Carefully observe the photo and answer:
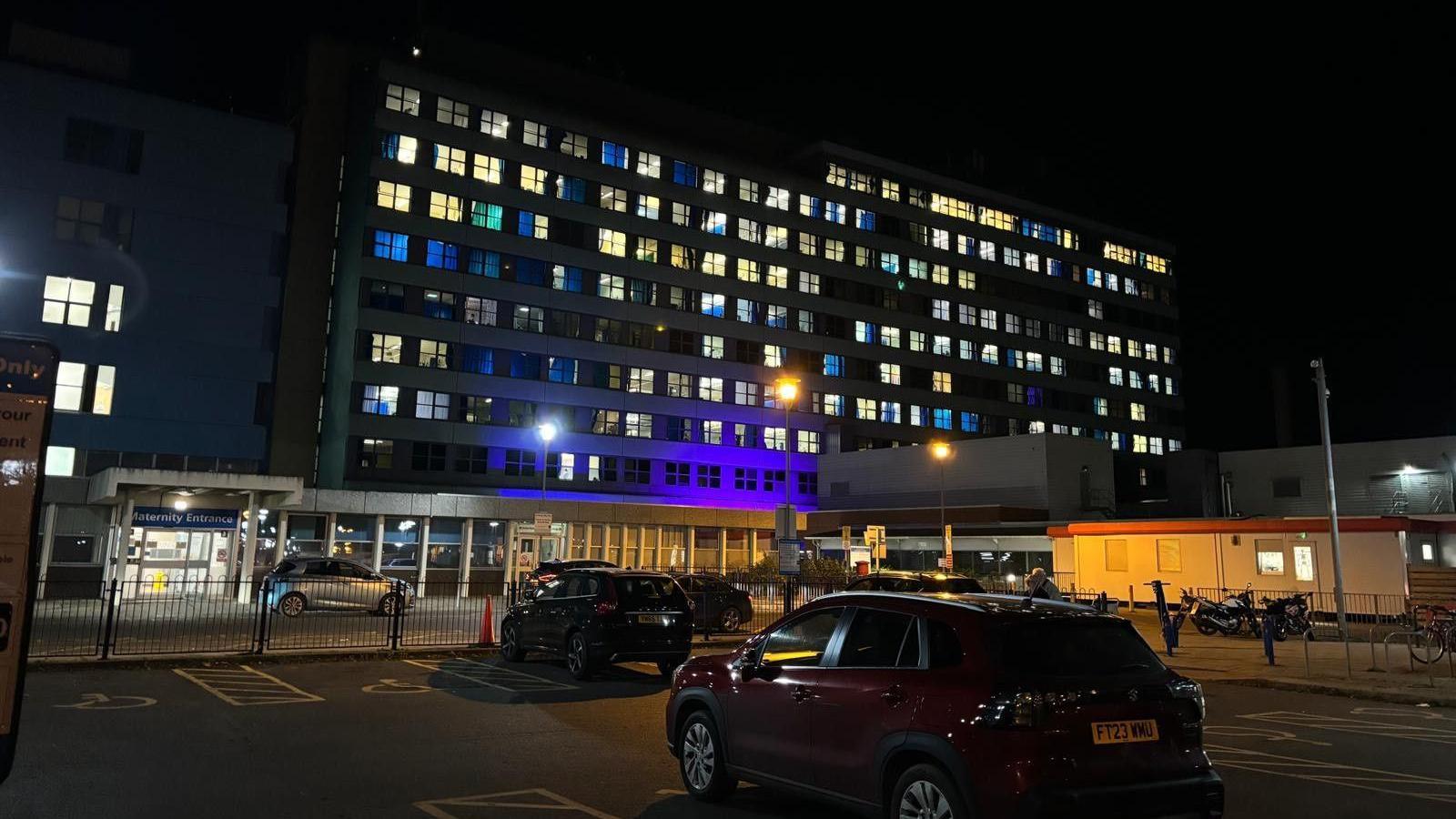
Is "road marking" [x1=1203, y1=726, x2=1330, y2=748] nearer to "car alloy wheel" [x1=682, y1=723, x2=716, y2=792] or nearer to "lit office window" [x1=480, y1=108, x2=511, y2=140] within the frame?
"car alloy wheel" [x1=682, y1=723, x2=716, y2=792]

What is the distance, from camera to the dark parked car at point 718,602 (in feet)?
80.4

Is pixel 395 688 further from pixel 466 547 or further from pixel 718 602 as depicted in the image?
pixel 466 547

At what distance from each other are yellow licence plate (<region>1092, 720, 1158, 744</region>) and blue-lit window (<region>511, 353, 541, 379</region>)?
1992 inches

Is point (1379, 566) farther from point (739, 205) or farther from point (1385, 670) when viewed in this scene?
point (739, 205)

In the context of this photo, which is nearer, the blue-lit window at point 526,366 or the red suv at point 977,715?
the red suv at point 977,715

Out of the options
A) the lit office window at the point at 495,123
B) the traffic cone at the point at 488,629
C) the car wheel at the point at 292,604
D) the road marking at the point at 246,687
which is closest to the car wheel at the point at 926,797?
the road marking at the point at 246,687

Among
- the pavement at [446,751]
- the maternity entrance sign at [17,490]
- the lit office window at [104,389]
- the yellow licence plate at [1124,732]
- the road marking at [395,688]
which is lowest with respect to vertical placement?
the road marking at [395,688]

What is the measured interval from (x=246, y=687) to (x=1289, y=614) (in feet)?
84.3

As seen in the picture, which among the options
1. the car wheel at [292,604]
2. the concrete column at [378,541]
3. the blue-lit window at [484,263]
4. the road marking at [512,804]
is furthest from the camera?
the blue-lit window at [484,263]

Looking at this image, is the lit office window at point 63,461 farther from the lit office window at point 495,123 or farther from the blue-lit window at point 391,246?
the lit office window at point 495,123

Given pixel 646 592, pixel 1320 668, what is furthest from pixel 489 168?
pixel 1320 668

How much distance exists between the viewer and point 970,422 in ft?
244

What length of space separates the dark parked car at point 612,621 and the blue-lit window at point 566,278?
134 ft

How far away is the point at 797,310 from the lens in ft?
216
